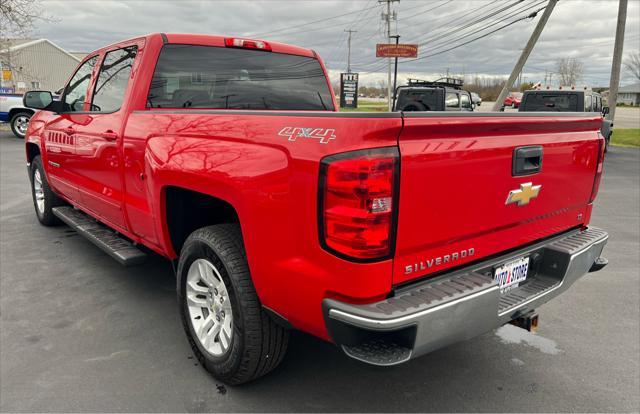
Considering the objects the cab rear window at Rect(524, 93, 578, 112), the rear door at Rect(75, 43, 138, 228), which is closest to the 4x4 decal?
the rear door at Rect(75, 43, 138, 228)

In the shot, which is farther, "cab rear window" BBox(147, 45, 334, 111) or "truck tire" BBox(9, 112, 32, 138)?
"truck tire" BBox(9, 112, 32, 138)

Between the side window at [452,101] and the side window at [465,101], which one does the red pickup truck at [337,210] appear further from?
the side window at [465,101]

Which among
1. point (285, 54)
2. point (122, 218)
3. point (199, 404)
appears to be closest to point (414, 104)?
point (285, 54)

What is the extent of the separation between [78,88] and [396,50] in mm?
38329

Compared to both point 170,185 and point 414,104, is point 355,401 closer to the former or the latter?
point 170,185

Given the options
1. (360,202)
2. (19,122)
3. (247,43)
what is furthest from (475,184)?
(19,122)

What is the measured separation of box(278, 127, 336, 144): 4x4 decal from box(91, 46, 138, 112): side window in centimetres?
204

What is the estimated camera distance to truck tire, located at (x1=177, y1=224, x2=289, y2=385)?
7.91 ft

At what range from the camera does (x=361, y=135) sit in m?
1.87

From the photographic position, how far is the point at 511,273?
255 centimetres

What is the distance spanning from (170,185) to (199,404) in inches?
49.6

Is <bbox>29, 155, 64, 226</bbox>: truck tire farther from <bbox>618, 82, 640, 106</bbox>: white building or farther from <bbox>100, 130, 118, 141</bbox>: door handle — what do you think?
<bbox>618, 82, 640, 106</bbox>: white building

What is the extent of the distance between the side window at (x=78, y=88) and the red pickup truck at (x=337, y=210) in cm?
95

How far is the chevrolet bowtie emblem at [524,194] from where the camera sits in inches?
92.7
